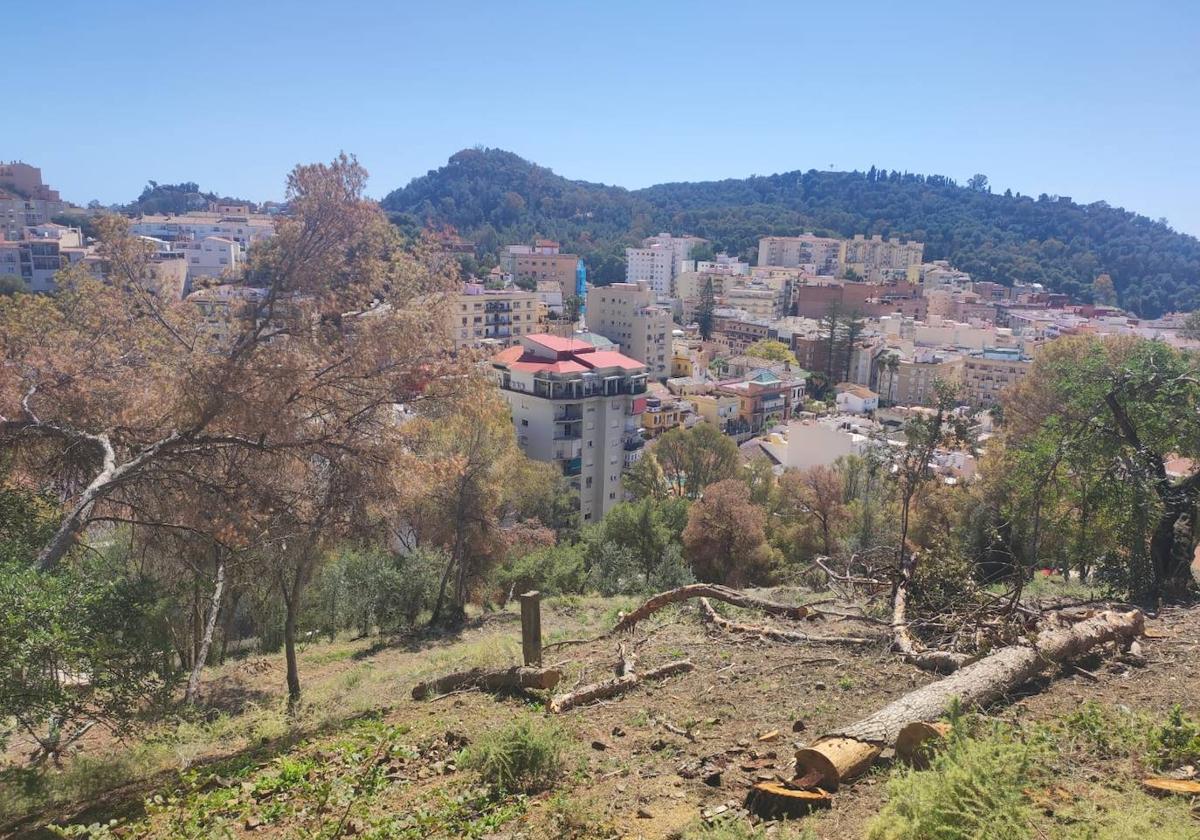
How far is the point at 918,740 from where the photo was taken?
414cm

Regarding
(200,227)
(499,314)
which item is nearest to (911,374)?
(499,314)

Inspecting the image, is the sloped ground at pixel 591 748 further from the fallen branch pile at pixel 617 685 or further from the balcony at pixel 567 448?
the balcony at pixel 567 448

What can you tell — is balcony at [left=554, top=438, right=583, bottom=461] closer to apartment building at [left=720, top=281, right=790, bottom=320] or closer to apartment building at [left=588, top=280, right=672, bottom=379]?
apartment building at [left=588, top=280, right=672, bottom=379]

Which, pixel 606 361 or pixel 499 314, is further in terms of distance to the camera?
pixel 499 314

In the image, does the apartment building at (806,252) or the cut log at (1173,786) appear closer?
the cut log at (1173,786)

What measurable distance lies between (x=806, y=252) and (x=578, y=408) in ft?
348

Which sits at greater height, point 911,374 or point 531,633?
point 531,633

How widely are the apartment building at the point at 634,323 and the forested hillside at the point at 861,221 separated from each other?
Answer: 166 feet

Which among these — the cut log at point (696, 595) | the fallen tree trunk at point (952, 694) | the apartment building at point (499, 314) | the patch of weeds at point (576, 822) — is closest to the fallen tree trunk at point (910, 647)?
the fallen tree trunk at point (952, 694)

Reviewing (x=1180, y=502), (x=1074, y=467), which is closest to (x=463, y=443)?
(x=1074, y=467)

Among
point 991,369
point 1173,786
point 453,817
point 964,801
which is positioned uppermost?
point 964,801

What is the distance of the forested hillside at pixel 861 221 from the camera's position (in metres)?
129

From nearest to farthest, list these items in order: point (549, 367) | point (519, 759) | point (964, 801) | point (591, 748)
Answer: point (964, 801) < point (519, 759) < point (591, 748) < point (549, 367)

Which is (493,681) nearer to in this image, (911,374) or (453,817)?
(453,817)
